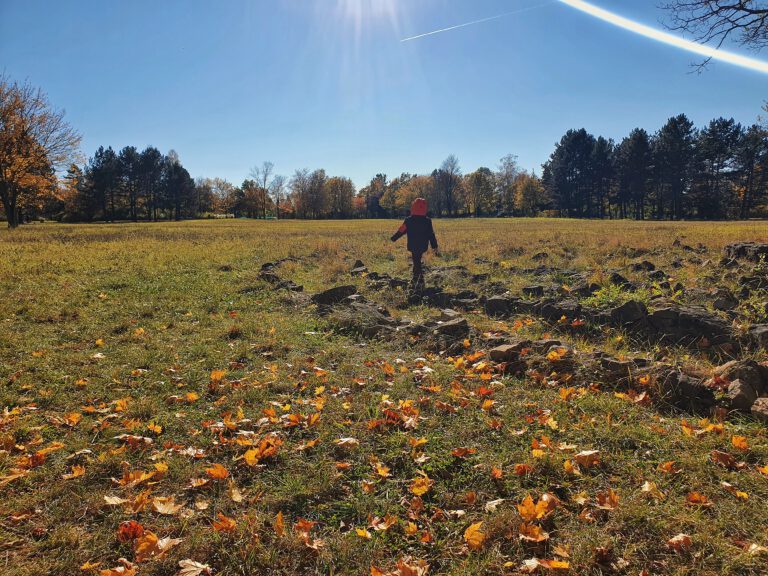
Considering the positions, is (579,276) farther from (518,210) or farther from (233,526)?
(518,210)

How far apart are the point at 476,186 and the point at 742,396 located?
88.3 meters

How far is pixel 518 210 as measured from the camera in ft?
294

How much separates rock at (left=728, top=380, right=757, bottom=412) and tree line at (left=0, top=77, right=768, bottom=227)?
1563 inches

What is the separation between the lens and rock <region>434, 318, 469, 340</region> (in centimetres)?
661

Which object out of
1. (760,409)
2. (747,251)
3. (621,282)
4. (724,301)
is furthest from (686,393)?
(747,251)

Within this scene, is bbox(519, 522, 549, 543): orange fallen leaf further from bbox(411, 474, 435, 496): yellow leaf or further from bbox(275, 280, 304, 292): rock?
bbox(275, 280, 304, 292): rock

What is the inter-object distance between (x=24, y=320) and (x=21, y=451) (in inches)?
198

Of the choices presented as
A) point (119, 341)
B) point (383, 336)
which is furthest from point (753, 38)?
point (119, 341)

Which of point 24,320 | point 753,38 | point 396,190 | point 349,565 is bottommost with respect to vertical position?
point 349,565

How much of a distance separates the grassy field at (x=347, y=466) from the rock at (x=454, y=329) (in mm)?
363

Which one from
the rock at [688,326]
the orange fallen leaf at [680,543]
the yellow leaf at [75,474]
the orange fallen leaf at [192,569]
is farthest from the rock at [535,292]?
the yellow leaf at [75,474]

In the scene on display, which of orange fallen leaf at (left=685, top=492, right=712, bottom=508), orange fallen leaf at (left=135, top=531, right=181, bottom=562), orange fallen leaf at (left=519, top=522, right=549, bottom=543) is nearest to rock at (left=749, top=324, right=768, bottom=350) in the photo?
orange fallen leaf at (left=685, top=492, right=712, bottom=508)

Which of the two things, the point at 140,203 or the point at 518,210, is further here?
the point at 518,210

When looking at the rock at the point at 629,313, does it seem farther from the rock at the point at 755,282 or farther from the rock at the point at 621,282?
the rock at the point at 755,282
